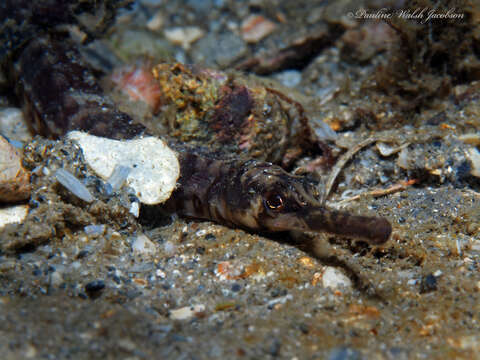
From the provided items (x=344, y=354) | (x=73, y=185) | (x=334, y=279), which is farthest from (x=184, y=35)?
(x=344, y=354)

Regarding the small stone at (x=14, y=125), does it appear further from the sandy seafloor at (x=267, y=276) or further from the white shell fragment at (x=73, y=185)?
the white shell fragment at (x=73, y=185)

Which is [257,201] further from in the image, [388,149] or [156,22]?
[156,22]

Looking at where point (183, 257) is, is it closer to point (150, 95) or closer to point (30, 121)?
point (150, 95)

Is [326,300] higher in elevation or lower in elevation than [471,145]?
lower

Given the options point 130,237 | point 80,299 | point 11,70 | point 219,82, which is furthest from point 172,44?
point 80,299

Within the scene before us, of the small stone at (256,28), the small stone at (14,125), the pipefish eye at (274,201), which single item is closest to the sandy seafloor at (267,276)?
the pipefish eye at (274,201)

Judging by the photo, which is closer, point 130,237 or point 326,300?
point 326,300

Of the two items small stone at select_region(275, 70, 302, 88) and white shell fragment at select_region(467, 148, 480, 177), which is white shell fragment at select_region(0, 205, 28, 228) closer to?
white shell fragment at select_region(467, 148, 480, 177)
